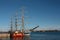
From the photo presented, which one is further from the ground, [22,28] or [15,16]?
[15,16]

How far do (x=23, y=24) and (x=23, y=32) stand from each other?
15.2 feet

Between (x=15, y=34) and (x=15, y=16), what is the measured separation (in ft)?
42.2

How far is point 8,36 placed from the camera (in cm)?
11169

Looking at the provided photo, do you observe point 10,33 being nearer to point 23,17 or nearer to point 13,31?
point 13,31

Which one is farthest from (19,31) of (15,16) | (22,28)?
(15,16)

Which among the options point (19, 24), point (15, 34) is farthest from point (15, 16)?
point (15, 34)

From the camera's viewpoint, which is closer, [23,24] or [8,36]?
[23,24]

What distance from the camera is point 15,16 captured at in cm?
11094

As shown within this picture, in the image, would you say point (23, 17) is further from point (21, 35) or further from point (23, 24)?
point (21, 35)

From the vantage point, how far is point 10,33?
11144 cm

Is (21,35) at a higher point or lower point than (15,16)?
lower

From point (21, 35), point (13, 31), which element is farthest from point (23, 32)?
point (13, 31)

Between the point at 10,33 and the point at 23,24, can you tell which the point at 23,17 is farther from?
the point at 10,33

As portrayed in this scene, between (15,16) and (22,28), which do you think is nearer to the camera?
(22,28)
